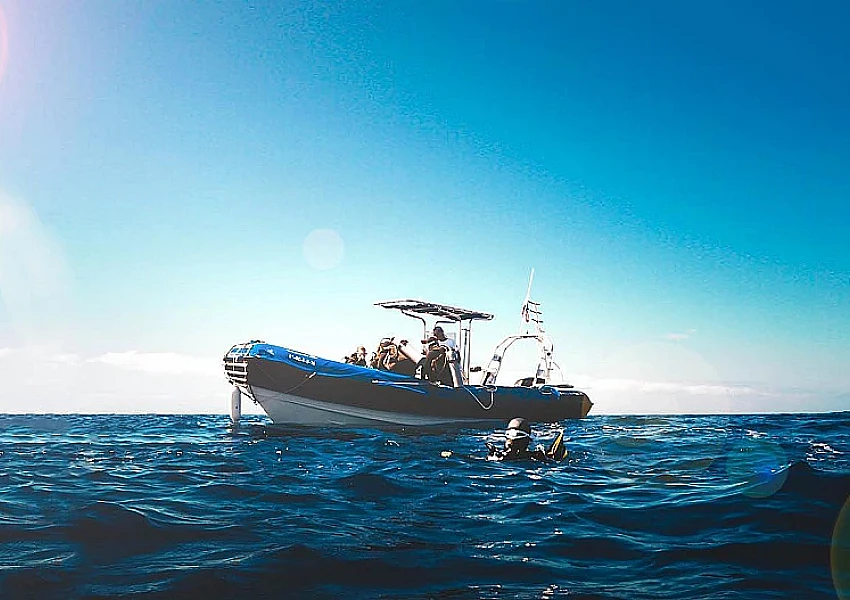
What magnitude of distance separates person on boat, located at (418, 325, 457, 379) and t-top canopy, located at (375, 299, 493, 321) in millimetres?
1035

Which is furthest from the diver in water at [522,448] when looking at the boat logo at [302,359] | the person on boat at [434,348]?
the person on boat at [434,348]

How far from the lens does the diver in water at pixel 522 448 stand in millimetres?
13078

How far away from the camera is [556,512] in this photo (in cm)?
822

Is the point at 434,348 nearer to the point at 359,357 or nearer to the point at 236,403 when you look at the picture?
the point at 359,357

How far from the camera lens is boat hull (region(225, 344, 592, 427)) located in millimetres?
22344

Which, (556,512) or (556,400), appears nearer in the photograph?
(556,512)

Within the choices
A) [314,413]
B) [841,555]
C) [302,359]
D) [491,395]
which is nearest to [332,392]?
[314,413]

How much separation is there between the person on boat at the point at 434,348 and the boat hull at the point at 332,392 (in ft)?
2.53

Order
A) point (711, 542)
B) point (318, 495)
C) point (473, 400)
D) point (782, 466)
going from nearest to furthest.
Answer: point (711, 542), point (318, 495), point (782, 466), point (473, 400)

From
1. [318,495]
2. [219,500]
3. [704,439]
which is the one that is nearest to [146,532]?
[219,500]

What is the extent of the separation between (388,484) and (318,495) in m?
1.44

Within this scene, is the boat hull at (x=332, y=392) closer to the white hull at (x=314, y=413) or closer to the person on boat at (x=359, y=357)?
the white hull at (x=314, y=413)

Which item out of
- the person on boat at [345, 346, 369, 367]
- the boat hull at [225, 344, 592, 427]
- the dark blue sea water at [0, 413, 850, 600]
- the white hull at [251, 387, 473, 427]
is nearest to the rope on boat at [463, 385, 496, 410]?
the boat hull at [225, 344, 592, 427]

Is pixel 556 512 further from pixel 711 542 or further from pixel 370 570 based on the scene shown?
pixel 370 570
